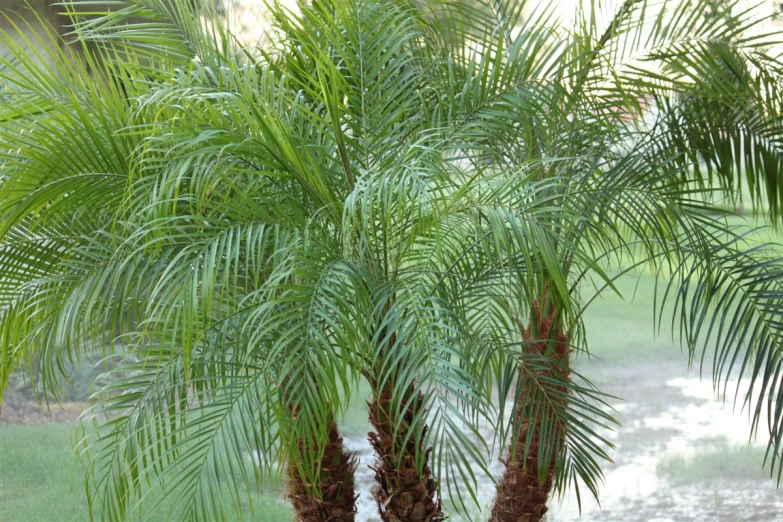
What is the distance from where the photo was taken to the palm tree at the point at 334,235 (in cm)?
179

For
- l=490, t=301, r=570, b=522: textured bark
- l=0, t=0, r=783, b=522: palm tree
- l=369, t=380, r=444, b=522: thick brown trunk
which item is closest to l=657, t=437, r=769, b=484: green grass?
l=490, t=301, r=570, b=522: textured bark

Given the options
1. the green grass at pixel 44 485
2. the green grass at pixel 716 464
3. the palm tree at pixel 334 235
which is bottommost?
the green grass at pixel 716 464

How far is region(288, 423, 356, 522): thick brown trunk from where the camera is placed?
254 centimetres

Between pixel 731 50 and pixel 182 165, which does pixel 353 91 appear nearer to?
pixel 182 165

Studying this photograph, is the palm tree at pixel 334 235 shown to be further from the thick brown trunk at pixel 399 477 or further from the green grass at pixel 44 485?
the green grass at pixel 44 485

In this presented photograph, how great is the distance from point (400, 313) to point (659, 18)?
1227 millimetres

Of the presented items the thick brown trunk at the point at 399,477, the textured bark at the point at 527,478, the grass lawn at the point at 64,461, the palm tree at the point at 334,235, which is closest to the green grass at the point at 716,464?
the grass lawn at the point at 64,461

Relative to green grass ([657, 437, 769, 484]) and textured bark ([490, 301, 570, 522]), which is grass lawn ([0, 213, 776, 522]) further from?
textured bark ([490, 301, 570, 522])

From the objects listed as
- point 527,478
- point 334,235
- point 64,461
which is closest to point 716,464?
point 527,478

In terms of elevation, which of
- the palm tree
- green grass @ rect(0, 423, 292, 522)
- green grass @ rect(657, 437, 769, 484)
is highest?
the palm tree

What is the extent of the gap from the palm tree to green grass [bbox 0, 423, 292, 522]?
1194 millimetres

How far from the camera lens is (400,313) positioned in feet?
6.08

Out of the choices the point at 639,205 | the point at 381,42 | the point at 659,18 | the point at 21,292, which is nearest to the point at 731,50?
the point at 659,18

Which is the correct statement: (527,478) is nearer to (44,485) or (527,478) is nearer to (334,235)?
(334,235)
